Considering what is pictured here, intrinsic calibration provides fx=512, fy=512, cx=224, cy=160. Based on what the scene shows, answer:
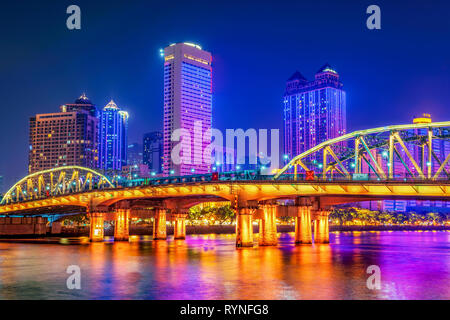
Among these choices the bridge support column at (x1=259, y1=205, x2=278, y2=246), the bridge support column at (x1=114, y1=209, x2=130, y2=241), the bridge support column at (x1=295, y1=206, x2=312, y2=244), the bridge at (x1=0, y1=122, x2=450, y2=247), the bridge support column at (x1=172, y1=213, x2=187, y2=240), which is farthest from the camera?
the bridge support column at (x1=172, y1=213, x2=187, y2=240)

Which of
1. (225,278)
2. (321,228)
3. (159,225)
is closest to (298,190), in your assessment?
(321,228)

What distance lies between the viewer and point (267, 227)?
94.9 m

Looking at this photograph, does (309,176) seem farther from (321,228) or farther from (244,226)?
(321,228)

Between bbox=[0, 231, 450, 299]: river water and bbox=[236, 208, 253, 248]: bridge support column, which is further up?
bbox=[236, 208, 253, 248]: bridge support column

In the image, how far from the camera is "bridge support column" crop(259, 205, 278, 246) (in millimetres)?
93438

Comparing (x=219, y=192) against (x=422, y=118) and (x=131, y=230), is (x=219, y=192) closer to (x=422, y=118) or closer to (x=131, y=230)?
(x=422, y=118)

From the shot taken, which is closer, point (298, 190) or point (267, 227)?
point (298, 190)

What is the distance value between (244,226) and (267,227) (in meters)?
9.29

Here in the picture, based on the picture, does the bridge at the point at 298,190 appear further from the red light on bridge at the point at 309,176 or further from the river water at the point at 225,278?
the river water at the point at 225,278

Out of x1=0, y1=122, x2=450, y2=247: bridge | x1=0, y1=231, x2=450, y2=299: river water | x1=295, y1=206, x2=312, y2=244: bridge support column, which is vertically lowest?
x1=0, y1=231, x2=450, y2=299: river water

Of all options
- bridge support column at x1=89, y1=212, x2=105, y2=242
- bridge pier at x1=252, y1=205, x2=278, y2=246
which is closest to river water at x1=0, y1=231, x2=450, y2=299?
bridge pier at x1=252, y1=205, x2=278, y2=246

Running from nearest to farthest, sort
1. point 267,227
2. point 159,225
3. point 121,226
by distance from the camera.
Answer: point 267,227, point 121,226, point 159,225

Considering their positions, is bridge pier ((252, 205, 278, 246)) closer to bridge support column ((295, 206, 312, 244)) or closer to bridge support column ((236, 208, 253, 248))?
bridge support column ((236, 208, 253, 248))
